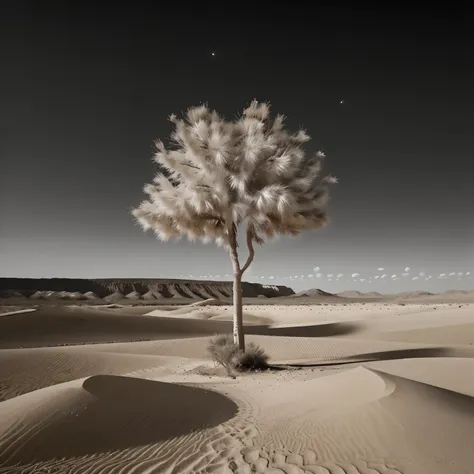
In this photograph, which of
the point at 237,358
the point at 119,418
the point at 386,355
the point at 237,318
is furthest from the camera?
the point at 386,355

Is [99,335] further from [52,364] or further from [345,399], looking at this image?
[345,399]

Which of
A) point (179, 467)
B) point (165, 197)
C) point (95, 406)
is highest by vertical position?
point (165, 197)

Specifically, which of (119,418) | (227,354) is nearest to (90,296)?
(227,354)

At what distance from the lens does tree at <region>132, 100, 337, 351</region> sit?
43.3 feet

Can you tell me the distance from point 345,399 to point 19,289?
11853 centimetres

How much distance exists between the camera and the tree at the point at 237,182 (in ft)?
43.3

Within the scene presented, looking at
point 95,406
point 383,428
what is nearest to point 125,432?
point 95,406

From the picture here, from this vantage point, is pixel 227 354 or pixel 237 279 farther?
pixel 237 279

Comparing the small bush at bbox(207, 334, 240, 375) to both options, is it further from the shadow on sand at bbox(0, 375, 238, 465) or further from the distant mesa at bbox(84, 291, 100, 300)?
the distant mesa at bbox(84, 291, 100, 300)

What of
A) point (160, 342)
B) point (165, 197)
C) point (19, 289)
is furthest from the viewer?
point (19, 289)

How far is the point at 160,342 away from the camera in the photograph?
20.3 m

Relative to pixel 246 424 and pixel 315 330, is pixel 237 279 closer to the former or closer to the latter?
pixel 246 424

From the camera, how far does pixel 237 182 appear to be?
1327 cm

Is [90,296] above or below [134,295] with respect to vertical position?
below
